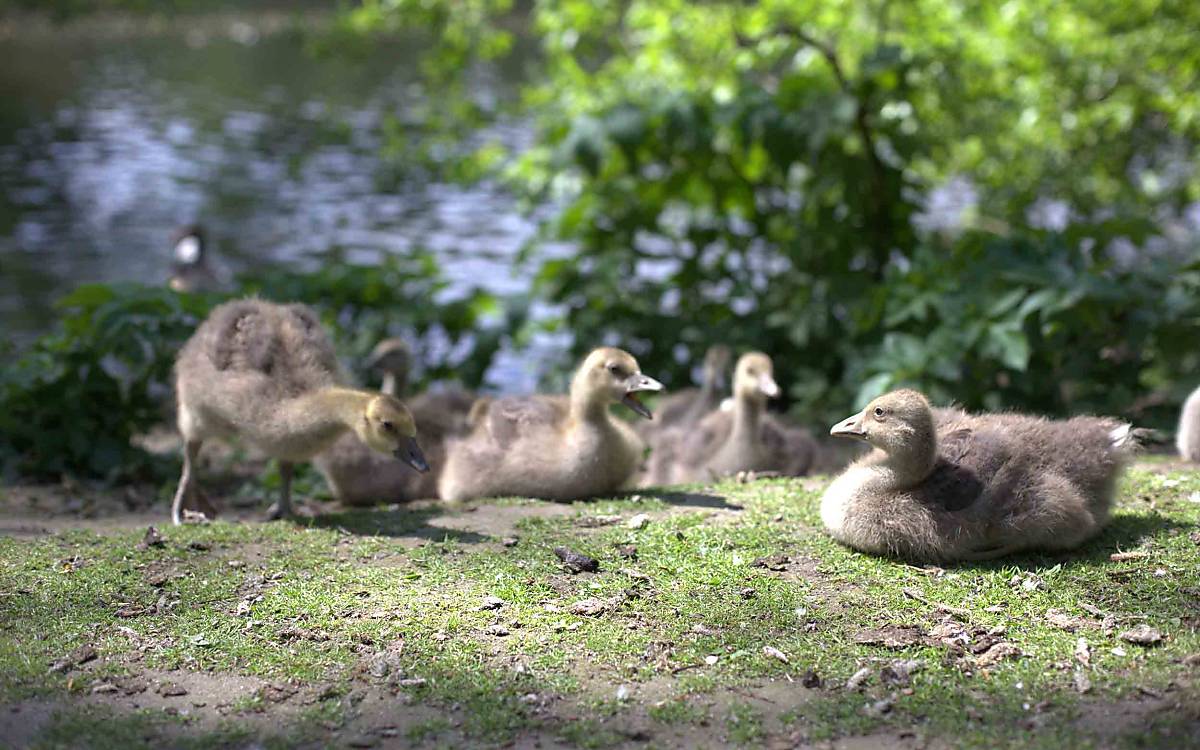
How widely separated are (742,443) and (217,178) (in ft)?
64.6

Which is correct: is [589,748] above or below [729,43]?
below

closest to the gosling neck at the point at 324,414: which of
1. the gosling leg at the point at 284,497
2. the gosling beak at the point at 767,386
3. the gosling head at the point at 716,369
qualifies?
the gosling leg at the point at 284,497

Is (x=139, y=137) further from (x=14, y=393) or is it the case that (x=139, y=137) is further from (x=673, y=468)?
(x=673, y=468)

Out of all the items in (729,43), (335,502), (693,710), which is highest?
(729,43)

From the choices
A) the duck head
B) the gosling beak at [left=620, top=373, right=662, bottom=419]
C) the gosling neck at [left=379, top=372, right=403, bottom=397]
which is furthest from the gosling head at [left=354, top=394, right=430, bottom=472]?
the duck head

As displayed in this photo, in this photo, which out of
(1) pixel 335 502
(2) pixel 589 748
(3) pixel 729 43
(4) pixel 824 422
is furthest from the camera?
(3) pixel 729 43

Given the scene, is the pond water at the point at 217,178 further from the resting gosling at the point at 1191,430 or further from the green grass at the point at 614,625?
the green grass at the point at 614,625

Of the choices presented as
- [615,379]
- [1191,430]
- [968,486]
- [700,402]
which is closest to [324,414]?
[615,379]

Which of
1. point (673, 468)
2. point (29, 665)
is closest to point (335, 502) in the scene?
point (673, 468)

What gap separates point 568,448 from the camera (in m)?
7.86

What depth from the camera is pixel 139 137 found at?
30219mm

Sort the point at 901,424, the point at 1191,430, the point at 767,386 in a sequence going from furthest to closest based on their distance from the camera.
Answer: the point at 767,386 → the point at 1191,430 → the point at 901,424

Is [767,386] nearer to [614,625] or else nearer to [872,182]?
[614,625]

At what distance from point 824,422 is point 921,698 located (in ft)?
22.0
